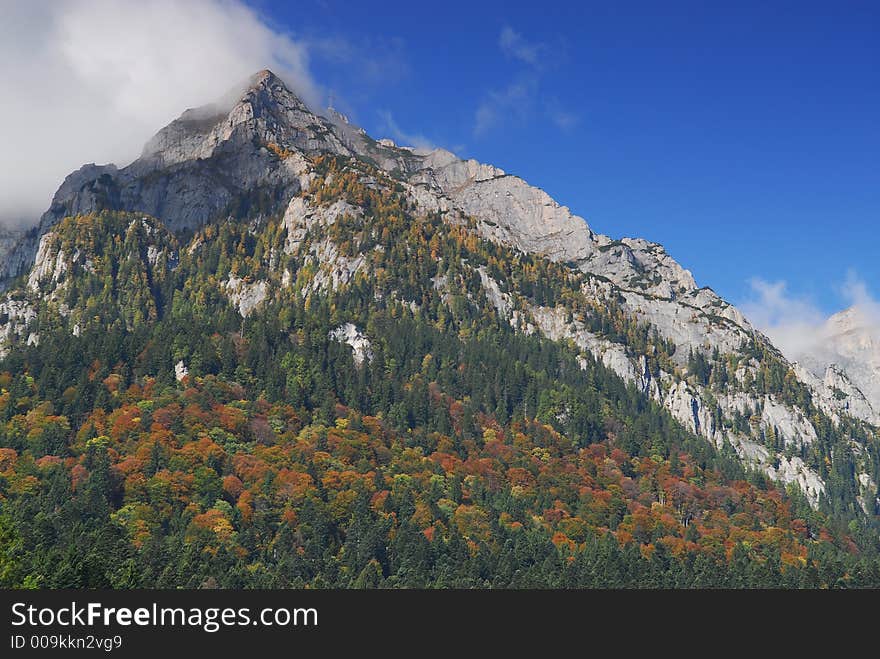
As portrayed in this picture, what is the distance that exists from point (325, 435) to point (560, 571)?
206ft

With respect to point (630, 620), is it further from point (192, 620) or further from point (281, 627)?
point (192, 620)

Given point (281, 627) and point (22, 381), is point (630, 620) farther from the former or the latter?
point (22, 381)

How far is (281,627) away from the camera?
55.8 m

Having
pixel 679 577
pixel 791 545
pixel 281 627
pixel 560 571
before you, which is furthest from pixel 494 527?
pixel 281 627

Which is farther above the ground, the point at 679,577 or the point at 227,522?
the point at 227,522

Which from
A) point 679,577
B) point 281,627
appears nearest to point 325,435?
point 679,577

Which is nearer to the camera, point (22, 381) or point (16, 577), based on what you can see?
point (16, 577)

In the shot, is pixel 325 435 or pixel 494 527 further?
pixel 325 435

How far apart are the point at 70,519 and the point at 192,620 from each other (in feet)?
291

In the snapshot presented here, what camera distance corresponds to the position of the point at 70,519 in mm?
133125

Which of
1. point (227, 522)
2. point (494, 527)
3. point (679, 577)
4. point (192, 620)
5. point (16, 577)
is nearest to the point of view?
point (192, 620)

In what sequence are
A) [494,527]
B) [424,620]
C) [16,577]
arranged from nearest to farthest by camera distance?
[424,620] < [16,577] < [494,527]

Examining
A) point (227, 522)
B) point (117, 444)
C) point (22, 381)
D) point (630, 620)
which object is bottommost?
point (630, 620)

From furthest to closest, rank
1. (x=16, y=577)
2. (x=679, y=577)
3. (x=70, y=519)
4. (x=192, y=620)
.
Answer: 1. (x=679, y=577)
2. (x=70, y=519)
3. (x=16, y=577)
4. (x=192, y=620)
